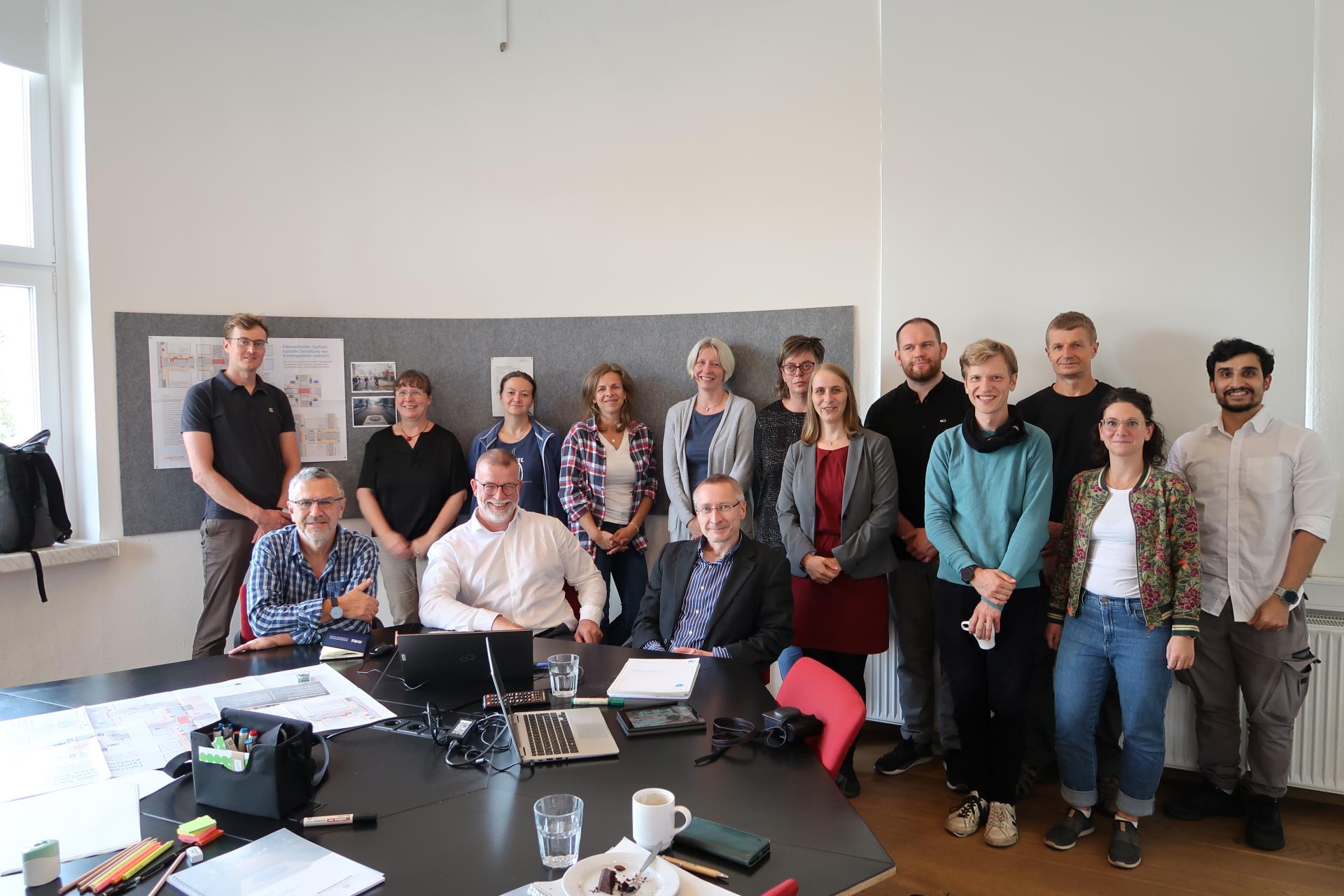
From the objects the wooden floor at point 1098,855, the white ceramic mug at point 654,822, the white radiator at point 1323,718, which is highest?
the white ceramic mug at point 654,822

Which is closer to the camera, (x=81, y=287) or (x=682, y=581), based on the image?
(x=682, y=581)

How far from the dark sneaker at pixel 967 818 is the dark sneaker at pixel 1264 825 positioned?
0.93 metres

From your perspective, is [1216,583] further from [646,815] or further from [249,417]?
[249,417]

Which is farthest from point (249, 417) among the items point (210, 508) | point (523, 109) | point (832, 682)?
point (832, 682)

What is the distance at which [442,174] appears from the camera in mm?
4641

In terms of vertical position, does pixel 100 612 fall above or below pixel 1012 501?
below

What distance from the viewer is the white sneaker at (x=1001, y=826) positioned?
2934 millimetres

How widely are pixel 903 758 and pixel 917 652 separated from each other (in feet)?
1.55

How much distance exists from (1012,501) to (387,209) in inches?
144

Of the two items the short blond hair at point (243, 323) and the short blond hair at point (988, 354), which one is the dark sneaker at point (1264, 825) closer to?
the short blond hair at point (988, 354)

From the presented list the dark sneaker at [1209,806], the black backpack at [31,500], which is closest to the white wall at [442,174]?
the black backpack at [31,500]

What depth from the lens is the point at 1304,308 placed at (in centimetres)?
326

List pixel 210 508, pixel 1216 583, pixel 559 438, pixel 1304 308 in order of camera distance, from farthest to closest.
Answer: pixel 559 438, pixel 210 508, pixel 1304 308, pixel 1216 583

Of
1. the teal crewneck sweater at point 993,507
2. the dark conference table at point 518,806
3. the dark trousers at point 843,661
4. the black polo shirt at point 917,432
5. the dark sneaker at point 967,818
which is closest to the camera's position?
the dark conference table at point 518,806
